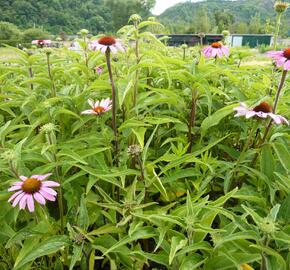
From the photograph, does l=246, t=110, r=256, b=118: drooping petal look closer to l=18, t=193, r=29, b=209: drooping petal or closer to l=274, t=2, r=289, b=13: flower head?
l=18, t=193, r=29, b=209: drooping petal

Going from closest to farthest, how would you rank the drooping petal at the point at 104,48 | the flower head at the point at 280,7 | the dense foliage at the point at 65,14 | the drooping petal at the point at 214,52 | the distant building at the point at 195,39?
the drooping petal at the point at 104,48 < the drooping petal at the point at 214,52 < the flower head at the point at 280,7 < the distant building at the point at 195,39 < the dense foliage at the point at 65,14

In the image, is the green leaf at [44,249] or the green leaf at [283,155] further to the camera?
the green leaf at [283,155]

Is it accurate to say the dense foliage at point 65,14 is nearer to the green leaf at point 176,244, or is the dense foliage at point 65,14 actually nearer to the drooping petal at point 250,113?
the drooping petal at point 250,113

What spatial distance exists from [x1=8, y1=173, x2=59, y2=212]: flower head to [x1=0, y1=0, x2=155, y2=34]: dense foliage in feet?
127

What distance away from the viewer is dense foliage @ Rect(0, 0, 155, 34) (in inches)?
1526

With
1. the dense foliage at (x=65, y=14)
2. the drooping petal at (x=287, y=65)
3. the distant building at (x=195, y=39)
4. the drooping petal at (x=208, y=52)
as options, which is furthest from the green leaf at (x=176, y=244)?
the dense foliage at (x=65, y=14)

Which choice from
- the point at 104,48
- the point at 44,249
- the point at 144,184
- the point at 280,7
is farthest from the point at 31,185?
the point at 280,7

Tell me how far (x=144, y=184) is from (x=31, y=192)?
27 centimetres

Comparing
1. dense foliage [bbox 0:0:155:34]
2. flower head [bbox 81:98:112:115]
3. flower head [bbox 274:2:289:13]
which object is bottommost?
dense foliage [bbox 0:0:155:34]

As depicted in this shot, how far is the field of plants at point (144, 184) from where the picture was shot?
72 cm

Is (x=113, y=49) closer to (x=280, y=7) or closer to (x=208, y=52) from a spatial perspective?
(x=208, y=52)

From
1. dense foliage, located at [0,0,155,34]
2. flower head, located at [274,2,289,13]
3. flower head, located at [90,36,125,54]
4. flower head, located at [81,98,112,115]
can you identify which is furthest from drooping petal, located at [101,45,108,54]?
dense foliage, located at [0,0,155,34]

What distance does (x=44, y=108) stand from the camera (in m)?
1.04

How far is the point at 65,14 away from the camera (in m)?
40.6
